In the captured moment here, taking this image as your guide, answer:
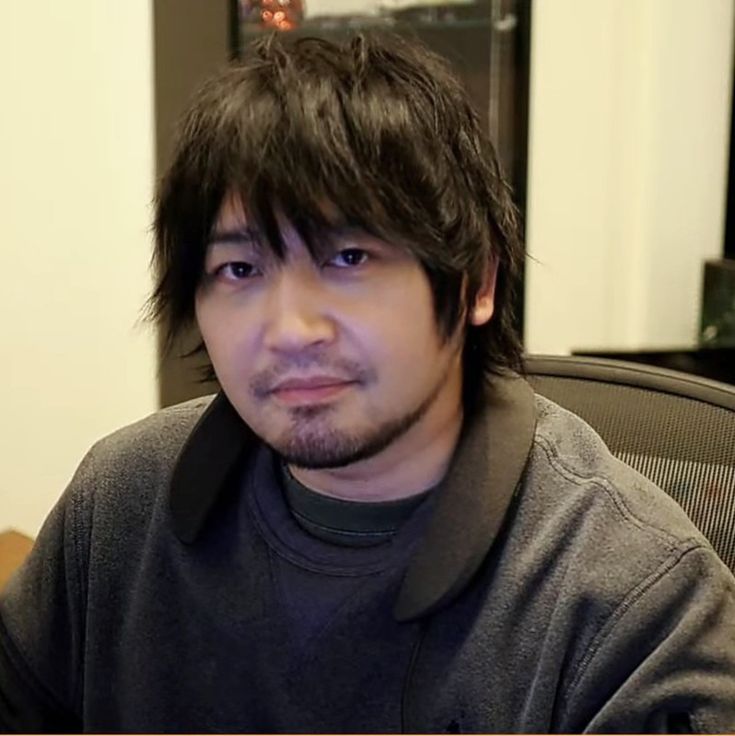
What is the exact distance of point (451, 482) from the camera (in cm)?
95

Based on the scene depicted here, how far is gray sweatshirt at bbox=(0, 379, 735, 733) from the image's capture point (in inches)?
33.8

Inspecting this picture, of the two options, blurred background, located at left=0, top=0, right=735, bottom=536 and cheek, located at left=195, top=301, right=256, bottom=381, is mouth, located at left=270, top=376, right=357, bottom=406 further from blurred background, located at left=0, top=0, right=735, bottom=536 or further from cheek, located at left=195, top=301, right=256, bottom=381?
blurred background, located at left=0, top=0, right=735, bottom=536

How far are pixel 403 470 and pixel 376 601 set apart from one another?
11 cm

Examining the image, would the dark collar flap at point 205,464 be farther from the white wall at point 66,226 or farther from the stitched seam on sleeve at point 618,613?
the white wall at point 66,226

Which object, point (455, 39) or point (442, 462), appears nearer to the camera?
point (442, 462)

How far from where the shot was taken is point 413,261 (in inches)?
36.5

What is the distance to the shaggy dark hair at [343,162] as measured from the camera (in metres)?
0.89

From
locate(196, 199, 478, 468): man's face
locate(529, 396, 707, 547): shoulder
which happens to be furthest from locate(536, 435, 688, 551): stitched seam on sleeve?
locate(196, 199, 478, 468): man's face

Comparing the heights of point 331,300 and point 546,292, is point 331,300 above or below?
above

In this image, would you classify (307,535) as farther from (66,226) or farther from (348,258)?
(66,226)

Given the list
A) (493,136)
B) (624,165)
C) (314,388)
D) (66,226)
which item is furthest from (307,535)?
(624,165)

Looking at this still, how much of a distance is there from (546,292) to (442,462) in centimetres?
124

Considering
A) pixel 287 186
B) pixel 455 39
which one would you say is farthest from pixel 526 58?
pixel 287 186

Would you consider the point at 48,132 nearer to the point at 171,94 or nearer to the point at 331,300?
the point at 171,94
